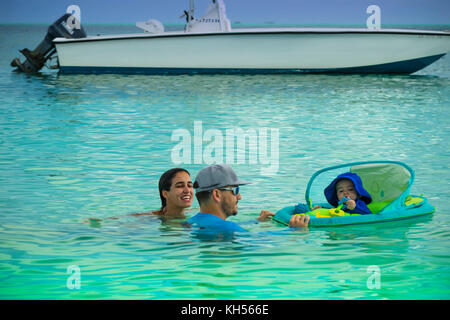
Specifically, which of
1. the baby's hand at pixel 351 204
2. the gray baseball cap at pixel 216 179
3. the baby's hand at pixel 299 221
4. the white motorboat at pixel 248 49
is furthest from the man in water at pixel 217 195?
the white motorboat at pixel 248 49

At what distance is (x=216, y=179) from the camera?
19.3 feet

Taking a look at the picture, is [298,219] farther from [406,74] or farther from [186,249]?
[406,74]

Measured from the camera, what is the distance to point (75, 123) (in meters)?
16.6

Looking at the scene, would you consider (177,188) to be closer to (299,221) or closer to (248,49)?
(299,221)

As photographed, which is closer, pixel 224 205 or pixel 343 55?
pixel 224 205

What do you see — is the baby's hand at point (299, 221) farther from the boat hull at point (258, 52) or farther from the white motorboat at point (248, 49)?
the boat hull at point (258, 52)

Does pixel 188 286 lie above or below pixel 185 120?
below

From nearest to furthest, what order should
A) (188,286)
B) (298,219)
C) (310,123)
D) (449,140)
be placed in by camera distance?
(188,286), (298,219), (449,140), (310,123)

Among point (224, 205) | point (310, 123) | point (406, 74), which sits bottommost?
point (224, 205)

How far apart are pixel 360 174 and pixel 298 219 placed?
1.18 meters

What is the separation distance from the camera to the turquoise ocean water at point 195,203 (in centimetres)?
560

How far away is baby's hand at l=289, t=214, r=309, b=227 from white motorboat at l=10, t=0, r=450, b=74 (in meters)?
20.1
